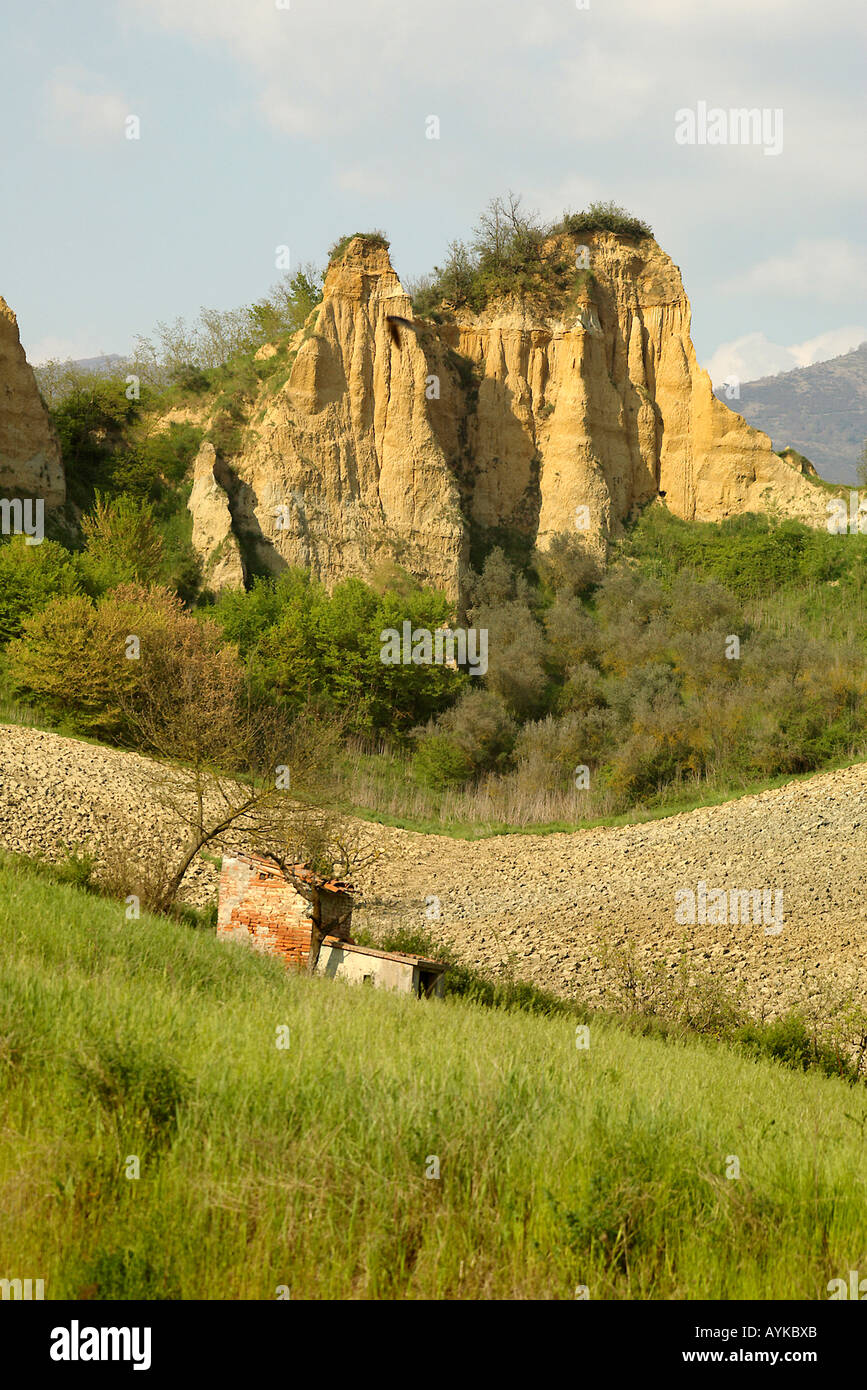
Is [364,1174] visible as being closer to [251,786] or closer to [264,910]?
[264,910]

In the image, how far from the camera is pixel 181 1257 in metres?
4.19

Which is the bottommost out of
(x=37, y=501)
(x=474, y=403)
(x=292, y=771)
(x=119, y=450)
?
(x=292, y=771)

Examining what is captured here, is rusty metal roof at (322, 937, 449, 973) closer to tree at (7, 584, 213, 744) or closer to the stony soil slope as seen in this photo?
the stony soil slope

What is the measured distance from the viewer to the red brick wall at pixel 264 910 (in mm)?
15680

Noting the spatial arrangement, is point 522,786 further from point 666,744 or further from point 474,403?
point 474,403

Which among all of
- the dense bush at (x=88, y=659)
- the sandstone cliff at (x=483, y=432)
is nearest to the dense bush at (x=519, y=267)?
the sandstone cliff at (x=483, y=432)

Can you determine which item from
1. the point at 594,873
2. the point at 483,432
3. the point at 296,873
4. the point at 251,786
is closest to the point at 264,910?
the point at 296,873

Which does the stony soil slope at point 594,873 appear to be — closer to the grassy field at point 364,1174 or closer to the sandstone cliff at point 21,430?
the grassy field at point 364,1174

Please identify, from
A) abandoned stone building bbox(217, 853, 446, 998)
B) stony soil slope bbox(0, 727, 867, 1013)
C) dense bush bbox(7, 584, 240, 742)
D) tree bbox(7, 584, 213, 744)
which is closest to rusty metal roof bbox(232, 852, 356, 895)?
abandoned stone building bbox(217, 853, 446, 998)

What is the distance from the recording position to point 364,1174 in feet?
15.3

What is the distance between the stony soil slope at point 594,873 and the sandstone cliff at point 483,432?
1556cm

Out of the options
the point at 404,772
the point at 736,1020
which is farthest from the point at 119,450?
the point at 736,1020

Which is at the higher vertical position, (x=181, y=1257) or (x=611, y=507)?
(x=611, y=507)

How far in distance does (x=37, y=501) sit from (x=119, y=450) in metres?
6.40
